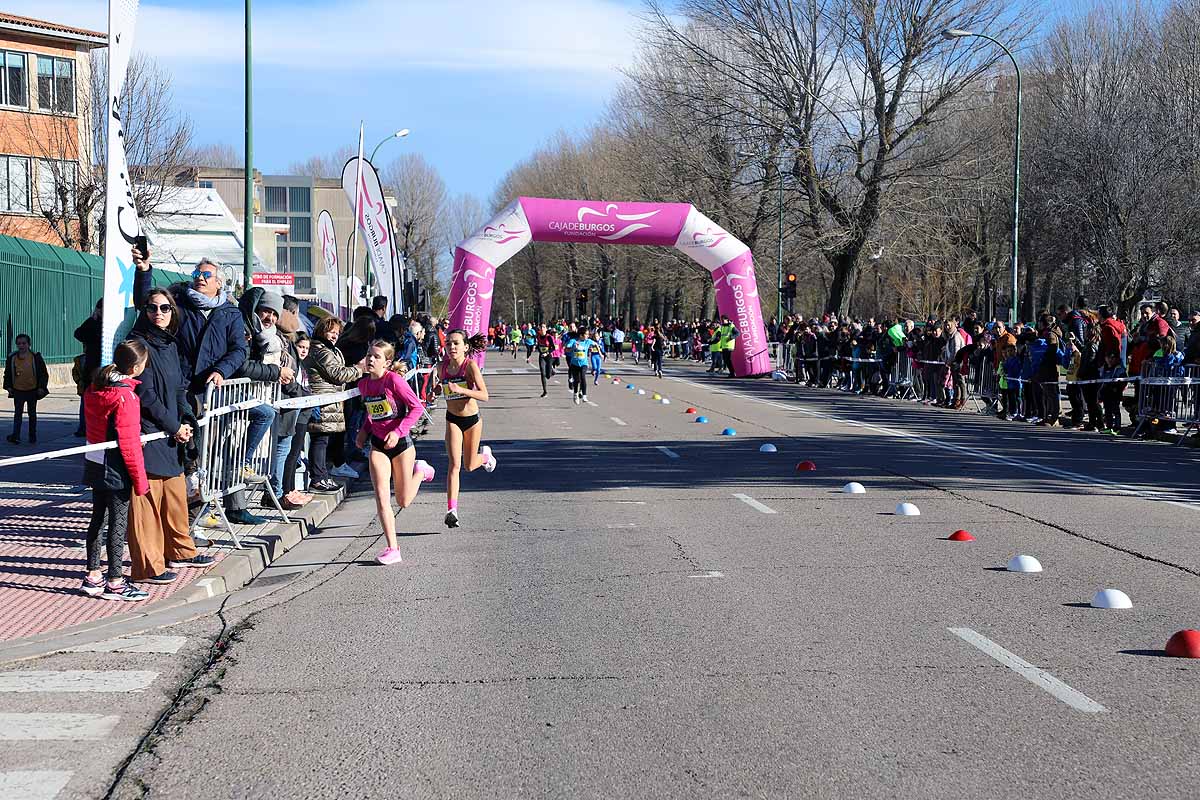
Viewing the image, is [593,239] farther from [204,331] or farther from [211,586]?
[211,586]

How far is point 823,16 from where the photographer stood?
43.2 meters

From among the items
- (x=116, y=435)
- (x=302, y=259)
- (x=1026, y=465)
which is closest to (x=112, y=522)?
(x=116, y=435)

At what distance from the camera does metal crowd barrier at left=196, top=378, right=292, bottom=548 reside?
9750mm

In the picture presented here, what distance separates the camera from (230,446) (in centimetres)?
1045

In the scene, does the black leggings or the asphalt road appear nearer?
the asphalt road

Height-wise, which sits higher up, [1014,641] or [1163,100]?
[1163,100]

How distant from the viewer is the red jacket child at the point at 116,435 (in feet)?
25.9

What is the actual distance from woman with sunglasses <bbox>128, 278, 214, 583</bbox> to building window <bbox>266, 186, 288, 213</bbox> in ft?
363

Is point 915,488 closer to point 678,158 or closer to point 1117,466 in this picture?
point 1117,466

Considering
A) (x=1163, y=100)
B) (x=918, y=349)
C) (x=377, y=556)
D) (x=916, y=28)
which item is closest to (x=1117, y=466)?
(x=377, y=556)

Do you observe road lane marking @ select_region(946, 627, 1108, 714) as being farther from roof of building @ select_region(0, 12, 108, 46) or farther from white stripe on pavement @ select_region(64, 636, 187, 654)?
roof of building @ select_region(0, 12, 108, 46)

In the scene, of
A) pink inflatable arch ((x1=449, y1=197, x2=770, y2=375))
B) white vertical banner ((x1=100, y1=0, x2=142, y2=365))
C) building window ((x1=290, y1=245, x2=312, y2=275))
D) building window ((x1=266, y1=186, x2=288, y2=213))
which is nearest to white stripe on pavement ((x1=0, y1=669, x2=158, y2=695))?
white vertical banner ((x1=100, y1=0, x2=142, y2=365))

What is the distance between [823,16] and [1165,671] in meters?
39.6

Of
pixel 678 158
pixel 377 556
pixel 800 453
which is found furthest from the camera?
pixel 678 158
